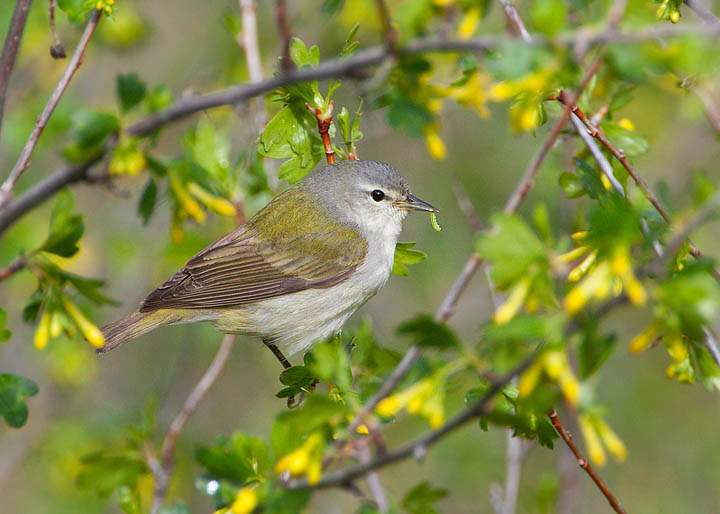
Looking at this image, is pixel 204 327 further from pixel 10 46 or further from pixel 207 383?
pixel 10 46

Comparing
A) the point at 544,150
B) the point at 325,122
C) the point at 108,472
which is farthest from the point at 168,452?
the point at 544,150

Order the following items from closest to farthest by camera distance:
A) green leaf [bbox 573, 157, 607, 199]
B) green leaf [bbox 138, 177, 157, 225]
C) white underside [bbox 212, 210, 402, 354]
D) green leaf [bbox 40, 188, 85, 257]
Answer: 1. green leaf [bbox 40, 188, 85, 257]
2. green leaf [bbox 138, 177, 157, 225]
3. green leaf [bbox 573, 157, 607, 199]
4. white underside [bbox 212, 210, 402, 354]

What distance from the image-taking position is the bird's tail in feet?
→ 11.8

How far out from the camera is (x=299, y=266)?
392 centimetres

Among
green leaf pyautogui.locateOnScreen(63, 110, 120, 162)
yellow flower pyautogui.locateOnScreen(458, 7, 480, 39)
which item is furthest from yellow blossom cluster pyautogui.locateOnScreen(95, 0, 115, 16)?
yellow flower pyautogui.locateOnScreen(458, 7, 480, 39)

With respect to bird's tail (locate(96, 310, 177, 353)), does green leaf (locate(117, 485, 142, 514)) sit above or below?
above

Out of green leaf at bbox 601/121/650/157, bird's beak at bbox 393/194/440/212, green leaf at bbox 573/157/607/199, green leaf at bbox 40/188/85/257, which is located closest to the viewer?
green leaf at bbox 40/188/85/257

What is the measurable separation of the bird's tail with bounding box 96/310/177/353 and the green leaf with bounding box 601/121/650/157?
2.28 meters

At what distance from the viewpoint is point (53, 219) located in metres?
2.04

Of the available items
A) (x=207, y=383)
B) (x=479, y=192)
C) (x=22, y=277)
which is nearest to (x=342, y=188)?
(x=207, y=383)

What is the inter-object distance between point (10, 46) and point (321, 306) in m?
1.90

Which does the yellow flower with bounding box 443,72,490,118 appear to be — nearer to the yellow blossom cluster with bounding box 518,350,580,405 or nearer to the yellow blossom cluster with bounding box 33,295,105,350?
the yellow blossom cluster with bounding box 518,350,580,405

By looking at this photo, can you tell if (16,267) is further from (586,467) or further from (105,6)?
(586,467)

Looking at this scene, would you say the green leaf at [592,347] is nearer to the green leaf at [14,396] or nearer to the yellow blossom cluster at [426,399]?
the yellow blossom cluster at [426,399]
